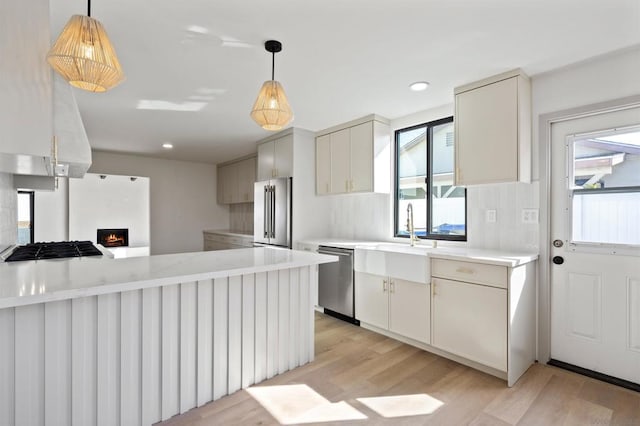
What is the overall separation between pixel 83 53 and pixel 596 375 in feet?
11.5

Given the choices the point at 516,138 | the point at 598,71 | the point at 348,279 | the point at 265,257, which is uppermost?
the point at 598,71

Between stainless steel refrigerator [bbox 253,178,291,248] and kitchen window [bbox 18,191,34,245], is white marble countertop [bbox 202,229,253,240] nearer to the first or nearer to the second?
stainless steel refrigerator [bbox 253,178,291,248]

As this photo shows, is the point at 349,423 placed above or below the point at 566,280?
below

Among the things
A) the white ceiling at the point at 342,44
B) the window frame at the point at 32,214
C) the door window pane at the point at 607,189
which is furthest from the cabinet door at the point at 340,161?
the window frame at the point at 32,214

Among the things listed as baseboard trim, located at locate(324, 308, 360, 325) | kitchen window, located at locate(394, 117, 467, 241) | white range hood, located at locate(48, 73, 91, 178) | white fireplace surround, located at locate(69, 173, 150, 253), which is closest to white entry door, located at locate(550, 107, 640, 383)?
kitchen window, located at locate(394, 117, 467, 241)

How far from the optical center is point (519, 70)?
2.31m

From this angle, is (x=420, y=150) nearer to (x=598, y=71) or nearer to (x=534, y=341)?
(x=598, y=71)

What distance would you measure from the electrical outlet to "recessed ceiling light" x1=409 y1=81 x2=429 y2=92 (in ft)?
4.30

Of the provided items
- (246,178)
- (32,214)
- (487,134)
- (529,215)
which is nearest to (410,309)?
(529,215)

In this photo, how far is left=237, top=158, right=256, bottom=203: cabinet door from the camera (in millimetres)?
5441

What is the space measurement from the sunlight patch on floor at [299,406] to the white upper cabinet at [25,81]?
5.78ft

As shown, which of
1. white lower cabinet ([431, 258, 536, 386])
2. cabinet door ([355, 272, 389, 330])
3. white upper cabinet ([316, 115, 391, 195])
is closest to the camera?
white lower cabinet ([431, 258, 536, 386])

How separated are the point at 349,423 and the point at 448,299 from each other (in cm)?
124

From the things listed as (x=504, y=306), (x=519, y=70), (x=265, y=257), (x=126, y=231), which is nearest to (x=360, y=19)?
(x=519, y=70)
